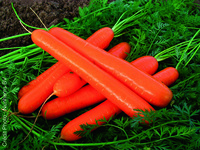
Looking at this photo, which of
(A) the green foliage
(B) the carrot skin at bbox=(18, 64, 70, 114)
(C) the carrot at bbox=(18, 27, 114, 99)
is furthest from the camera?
(C) the carrot at bbox=(18, 27, 114, 99)

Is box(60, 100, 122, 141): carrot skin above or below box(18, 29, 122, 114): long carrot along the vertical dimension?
below

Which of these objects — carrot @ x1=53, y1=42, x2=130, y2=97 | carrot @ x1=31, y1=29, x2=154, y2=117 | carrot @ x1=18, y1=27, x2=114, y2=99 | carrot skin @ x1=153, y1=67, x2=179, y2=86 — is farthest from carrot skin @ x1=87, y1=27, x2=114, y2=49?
carrot skin @ x1=153, y1=67, x2=179, y2=86

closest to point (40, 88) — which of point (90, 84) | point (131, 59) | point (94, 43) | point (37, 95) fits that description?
point (37, 95)

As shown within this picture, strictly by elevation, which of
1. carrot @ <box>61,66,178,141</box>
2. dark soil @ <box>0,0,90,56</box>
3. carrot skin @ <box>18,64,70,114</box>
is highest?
dark soil @ <box>0,0,90,56</box>

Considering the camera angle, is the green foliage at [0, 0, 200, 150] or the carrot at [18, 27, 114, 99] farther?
the carrot at [18, 27, 114, 99]

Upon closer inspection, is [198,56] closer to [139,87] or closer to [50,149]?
[139,87]

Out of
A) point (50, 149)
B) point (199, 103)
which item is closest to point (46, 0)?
point (50, 149)

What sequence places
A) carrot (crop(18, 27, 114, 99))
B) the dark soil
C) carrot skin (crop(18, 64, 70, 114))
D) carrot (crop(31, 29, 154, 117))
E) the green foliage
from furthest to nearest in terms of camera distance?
the dark soil, carrot (crop(18, 27, 114, 99)), carrot skin (crop(18, 64, 70, 114)), carrot (crop(31, 29, 154, 117)), the green foliage

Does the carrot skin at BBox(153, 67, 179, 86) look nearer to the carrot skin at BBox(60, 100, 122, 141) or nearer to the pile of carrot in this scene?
the pile of carrot
